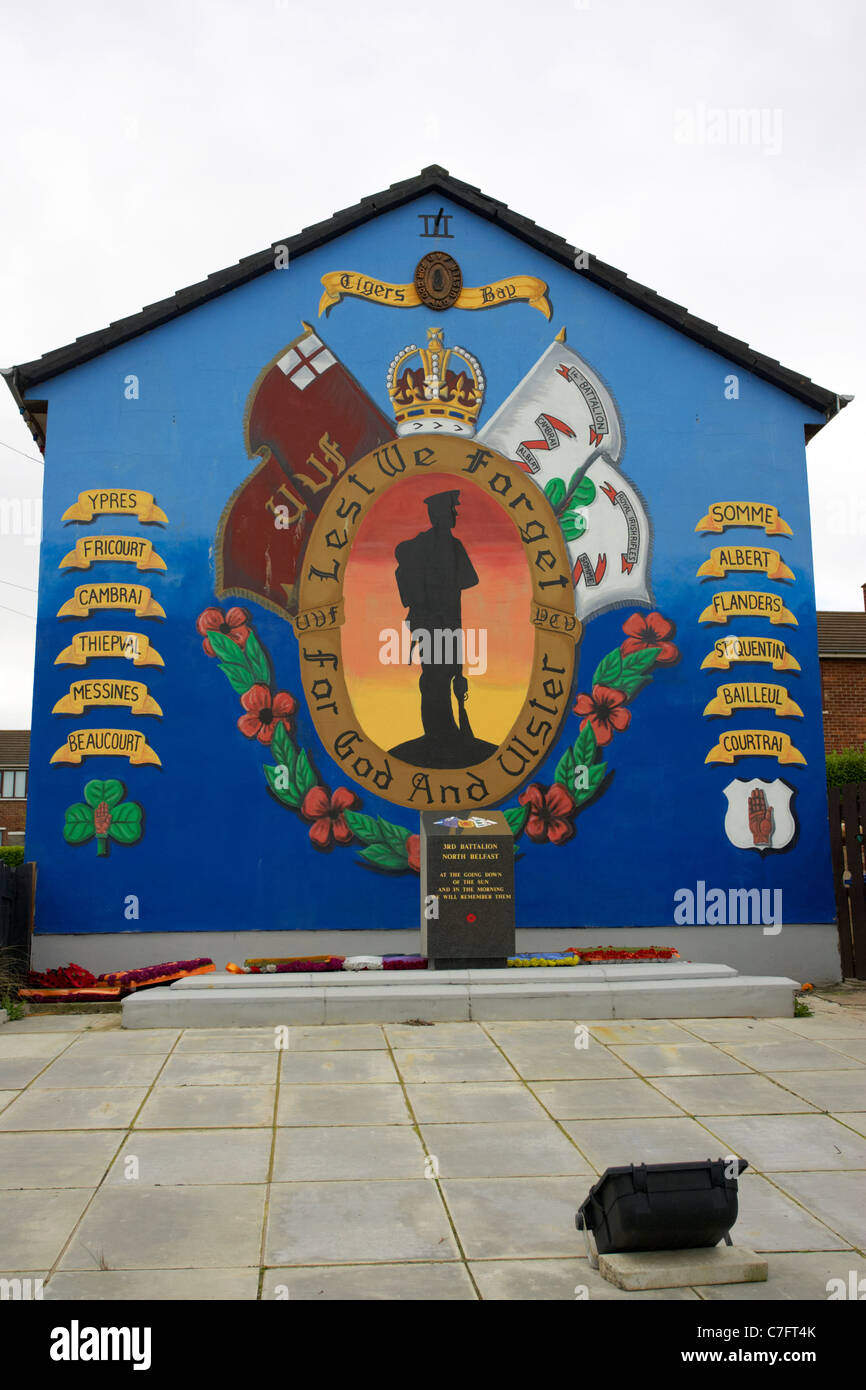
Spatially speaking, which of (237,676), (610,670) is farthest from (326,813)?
(610,670)

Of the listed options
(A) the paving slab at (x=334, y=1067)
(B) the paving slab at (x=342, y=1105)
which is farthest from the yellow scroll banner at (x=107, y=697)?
(B) the paving slab at (x=342, y=1105)

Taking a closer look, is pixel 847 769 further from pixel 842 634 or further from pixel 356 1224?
pixel 356 1224

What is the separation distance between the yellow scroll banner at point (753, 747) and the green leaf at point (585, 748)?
1.53 metres

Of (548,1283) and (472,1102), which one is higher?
(472,1102)

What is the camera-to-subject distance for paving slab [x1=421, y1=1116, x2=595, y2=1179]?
6.82 meters

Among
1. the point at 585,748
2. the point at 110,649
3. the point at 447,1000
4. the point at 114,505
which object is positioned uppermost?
the point at 114,505

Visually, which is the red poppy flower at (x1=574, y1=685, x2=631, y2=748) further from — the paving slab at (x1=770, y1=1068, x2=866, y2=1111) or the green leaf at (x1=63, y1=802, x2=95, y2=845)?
the green leaf at (x1=63, y1=802, x2=95, y2=845)

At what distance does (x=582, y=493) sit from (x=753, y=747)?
4.11m

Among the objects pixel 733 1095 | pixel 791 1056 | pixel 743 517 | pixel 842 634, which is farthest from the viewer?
pixel 842 634

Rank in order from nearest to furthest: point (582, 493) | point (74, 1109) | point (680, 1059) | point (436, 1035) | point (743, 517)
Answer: point (74, 1109), point (680, 1059), point (436, 1035), point (582, 493), point (743, 517)

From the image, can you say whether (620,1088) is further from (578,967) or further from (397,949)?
(397,949)

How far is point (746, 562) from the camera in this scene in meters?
15.0

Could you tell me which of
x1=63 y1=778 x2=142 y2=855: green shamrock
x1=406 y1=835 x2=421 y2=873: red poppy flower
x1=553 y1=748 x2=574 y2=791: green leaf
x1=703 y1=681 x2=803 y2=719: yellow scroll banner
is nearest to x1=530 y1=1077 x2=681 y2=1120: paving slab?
x1=406 y1=835 x2=421 y2=873: red poppy flower

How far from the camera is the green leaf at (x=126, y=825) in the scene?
13.5m
